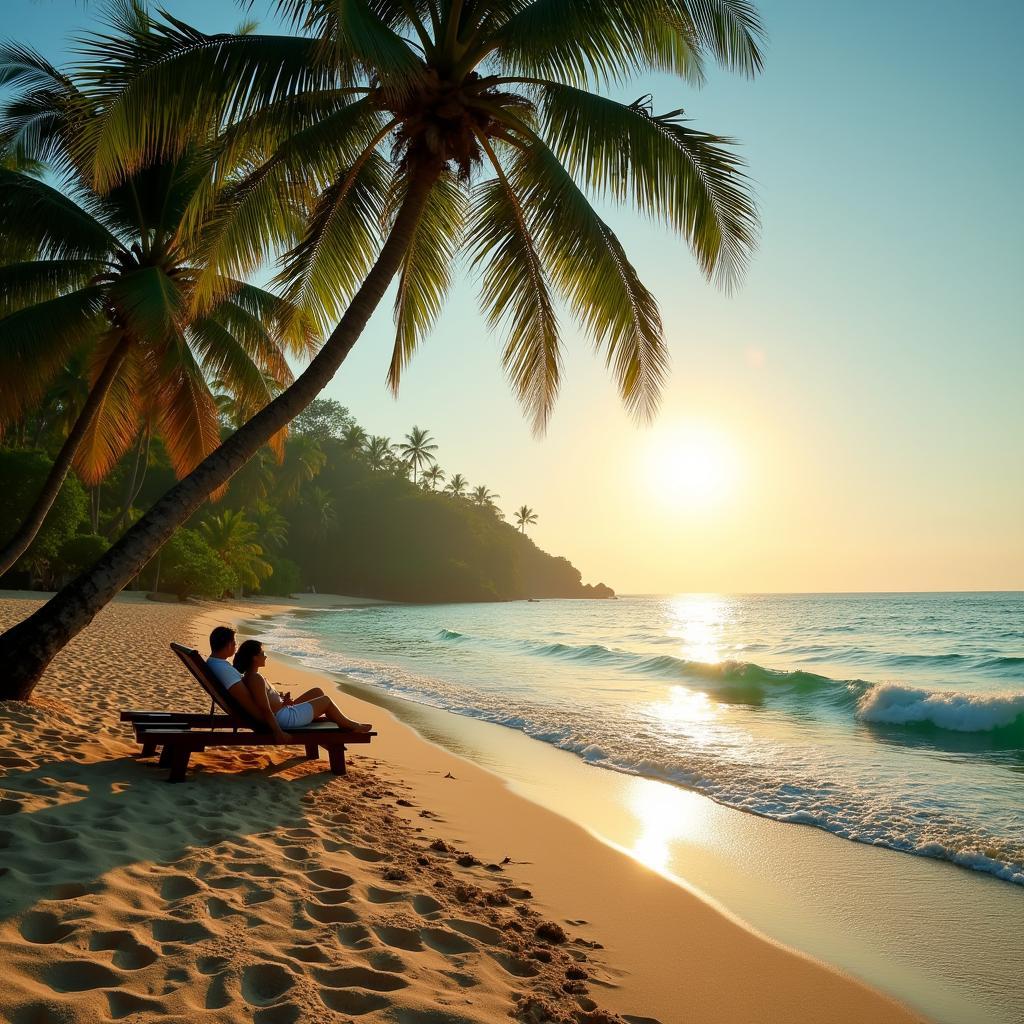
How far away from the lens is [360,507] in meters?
70.7

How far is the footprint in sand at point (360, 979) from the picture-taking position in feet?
8.68

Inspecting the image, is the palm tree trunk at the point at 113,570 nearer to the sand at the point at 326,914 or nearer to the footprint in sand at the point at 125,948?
the sand at the point at 326,914

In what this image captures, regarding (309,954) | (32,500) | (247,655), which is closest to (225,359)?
(247,655)

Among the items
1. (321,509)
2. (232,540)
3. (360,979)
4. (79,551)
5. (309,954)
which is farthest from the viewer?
(321,509)

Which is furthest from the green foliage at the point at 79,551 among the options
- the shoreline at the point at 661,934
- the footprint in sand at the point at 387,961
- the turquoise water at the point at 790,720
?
the footprint in sand at the point at 387,961

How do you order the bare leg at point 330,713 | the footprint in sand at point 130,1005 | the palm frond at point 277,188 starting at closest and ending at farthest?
1. the footprint in sand at point 130,1005
2. the bare leg at point 330,713
3. the palm frond at point 277,188

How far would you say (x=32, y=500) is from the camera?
1055 inches

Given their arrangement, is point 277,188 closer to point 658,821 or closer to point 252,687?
point 252,687

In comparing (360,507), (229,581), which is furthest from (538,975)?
(360,507)

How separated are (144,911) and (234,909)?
343 mm

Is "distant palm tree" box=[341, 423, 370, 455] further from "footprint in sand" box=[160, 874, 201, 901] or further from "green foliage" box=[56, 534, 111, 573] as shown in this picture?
"footprint in sand" box=[160, 874, 201, 901]

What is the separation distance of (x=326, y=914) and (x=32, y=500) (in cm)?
2894

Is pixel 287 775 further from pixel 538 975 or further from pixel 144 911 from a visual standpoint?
pixel 538 975

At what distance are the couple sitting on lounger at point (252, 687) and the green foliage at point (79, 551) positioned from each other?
26.1 metres
